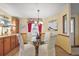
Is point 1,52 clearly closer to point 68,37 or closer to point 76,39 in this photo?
point 68,37

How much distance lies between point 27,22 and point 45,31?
0.37 m

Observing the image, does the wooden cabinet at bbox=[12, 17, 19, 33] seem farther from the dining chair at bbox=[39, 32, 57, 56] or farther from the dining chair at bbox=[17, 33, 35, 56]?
the dining chair at bbox=[39, 32, 57, 56]

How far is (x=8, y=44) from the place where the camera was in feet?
7.88

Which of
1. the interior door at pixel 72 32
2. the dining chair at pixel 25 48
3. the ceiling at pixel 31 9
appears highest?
the ceiling at pixel 31 9

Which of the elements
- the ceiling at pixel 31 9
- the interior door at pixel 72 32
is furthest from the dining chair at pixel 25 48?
the interior door at pixel 72 32

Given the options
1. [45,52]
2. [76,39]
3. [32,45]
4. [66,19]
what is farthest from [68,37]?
[32,45]

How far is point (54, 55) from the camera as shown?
2.33 meters

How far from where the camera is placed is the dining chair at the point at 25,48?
238cm

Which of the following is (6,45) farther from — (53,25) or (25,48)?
→ (53,25)

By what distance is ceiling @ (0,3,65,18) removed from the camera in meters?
2.32

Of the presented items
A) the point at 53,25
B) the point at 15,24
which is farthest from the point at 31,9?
the point at 53,25

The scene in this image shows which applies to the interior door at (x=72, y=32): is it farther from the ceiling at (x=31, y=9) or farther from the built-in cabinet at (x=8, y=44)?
the built-in cabinet at (x=8, y=44)

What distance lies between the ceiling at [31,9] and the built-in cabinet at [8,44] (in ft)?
1.45

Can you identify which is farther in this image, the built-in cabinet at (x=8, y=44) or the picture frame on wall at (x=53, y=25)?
the picture frame on wall at (x=53, y=25)
